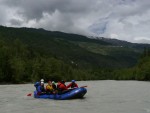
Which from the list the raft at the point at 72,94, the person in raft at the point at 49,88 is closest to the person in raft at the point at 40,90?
Answer: the person in raft at the point at 49,88

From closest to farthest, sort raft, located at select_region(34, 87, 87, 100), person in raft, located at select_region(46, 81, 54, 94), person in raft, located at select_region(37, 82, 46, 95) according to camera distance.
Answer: raft, located at select_region(34, 87, 87, 100) < person in raft, located at select_region(46, 81, 54, 94) < person in raft, located at select_region(37, 82, 46, 95)

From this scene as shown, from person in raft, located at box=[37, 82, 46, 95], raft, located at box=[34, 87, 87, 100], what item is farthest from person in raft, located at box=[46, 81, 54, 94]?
raft, located at box=[34, 87, 87, 100]

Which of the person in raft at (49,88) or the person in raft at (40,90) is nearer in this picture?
the person in raft at (49,88)

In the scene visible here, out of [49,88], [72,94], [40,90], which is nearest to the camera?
[72,94]

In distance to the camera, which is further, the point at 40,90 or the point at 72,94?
the point at 40,90

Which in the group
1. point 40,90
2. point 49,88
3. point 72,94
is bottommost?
point 72,94

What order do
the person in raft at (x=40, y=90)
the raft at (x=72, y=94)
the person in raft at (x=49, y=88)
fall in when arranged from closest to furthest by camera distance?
the raft at (x=72, y=94) < the person in raft at (x=49, y=88) < the person in raft at (x=40, y=90)

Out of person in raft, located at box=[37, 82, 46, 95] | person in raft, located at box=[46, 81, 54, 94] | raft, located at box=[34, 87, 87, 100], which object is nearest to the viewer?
raft, located at box=[34, 87, 87, 100]

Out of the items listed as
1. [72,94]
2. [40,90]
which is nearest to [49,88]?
[40,90]

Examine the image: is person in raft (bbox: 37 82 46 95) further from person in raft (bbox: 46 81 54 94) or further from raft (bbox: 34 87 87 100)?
raft (bbox: 34 87 87 100)

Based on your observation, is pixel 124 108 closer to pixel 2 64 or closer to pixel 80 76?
pixel 2 64

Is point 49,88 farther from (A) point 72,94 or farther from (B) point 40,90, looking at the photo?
(A) point 72,94

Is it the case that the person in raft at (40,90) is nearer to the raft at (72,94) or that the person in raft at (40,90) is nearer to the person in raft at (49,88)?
the person in raft at (49,88)

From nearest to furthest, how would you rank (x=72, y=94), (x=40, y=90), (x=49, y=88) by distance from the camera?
1. (x=72, y=94)
2. (x=49, y=88)
3. (x=40, y=90)
